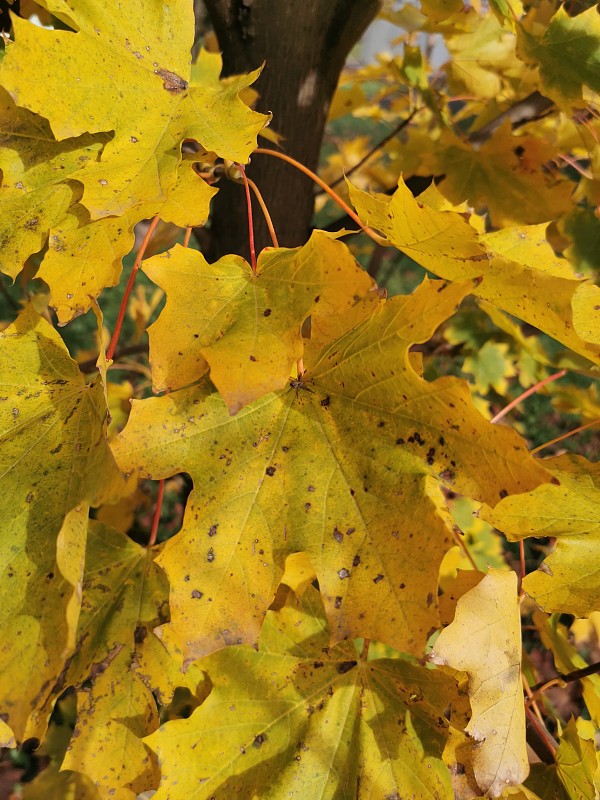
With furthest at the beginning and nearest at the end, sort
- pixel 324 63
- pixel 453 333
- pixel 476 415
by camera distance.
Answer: pixel 453 333 < pixel 324 63 < pixel 476 415

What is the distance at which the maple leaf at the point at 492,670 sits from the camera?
596mm

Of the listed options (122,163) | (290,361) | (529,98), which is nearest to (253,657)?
(290,361)

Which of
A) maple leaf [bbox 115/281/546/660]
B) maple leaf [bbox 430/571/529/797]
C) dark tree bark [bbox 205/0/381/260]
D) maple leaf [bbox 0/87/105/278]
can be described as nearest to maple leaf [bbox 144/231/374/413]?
maple leaf [bbox 115/281/546/660]

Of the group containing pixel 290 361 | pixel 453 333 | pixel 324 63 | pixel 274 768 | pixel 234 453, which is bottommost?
pixel 274 768

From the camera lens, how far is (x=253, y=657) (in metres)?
0.75

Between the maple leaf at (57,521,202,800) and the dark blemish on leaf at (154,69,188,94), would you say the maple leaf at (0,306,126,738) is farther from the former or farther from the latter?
the dark blemish on leaf at (154,69,188,94)

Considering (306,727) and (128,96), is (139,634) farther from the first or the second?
(128,96)

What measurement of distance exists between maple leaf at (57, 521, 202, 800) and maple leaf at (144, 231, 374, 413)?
0.33 metres

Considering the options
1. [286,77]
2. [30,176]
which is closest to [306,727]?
[30,176]

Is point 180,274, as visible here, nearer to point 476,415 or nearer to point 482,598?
point 476,415

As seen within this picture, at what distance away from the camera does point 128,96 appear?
2.22 ft

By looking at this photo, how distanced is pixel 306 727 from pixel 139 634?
220mm

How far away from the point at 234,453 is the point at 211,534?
3.2 inches

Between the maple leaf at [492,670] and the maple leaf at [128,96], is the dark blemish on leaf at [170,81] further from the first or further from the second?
the maple leaf at [492,670]
